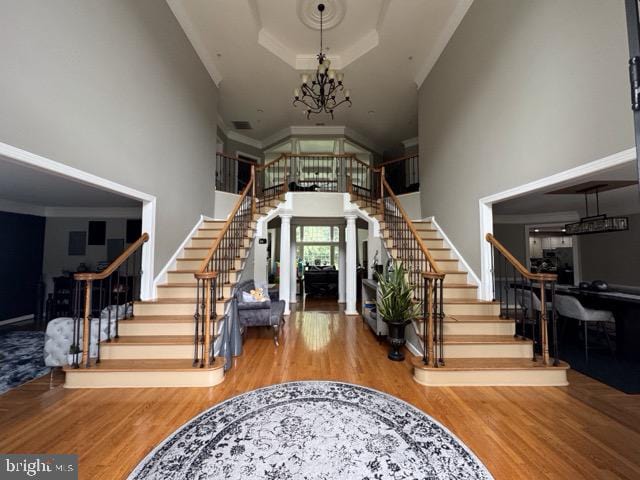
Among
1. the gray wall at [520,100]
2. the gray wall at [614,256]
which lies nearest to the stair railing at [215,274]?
the gray wall at [520,100]

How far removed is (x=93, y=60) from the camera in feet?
8.69

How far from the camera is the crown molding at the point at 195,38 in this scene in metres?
4.13

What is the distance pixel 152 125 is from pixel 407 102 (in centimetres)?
599

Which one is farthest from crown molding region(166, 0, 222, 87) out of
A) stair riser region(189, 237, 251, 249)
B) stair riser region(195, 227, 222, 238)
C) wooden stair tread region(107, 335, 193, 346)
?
wooden stair tread region(107, 335, 193, 346)

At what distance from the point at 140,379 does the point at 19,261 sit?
18.0 feet

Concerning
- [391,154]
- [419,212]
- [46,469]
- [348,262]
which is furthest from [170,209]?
[391,154]

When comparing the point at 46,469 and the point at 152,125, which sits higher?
the point at 152,125

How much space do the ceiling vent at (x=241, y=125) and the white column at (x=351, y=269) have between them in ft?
14.7

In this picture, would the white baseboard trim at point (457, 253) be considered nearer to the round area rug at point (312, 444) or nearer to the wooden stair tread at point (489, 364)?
the wooden stair tread at point (489, 364)

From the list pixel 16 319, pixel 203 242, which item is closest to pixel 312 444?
pixel 203 242

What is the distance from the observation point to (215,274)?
2912mm

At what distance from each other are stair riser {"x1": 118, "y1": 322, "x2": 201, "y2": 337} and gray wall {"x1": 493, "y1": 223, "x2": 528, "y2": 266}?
7.51m

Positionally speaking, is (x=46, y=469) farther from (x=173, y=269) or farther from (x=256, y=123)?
(x=256, y=123)

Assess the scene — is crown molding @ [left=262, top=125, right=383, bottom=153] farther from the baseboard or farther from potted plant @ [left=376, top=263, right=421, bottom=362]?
potted plant @ [left=376, top=263, right=421, bottom=362]
